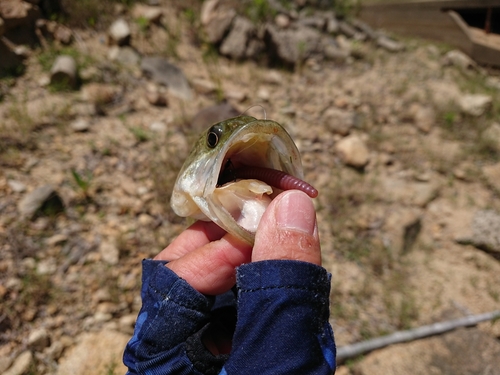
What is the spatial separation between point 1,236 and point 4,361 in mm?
1007

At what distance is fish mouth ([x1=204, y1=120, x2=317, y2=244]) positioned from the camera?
1699 mm

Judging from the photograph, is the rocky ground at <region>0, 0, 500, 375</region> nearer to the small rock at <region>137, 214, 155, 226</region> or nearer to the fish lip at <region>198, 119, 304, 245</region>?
the small rock at <region>137, 214, 155, 226</region>

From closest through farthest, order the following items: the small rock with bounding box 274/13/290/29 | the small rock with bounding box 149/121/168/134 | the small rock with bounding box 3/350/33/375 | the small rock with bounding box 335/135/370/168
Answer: the small rock with bounding box 3/350/33/375 < the small rock with bounding box 149/121/168/134 < the small rock with bounding box 335/135/370/168 < the small rock with bounding box 274/13/290/29

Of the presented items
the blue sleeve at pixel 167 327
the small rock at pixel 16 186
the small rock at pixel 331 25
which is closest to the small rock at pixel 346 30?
the small rock at pixel 331 25

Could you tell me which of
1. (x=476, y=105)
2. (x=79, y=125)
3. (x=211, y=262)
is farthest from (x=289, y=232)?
(x=476, y=105)

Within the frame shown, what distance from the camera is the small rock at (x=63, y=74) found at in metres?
4.41

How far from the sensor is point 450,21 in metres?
7.84

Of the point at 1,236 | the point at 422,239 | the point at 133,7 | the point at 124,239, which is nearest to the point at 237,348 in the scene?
the point at 124,239

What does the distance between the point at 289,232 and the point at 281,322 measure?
356 mm

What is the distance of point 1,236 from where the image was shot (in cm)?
307

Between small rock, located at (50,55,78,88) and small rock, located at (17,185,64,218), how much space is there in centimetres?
165

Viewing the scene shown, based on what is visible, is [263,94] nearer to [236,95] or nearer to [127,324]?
[236,95]

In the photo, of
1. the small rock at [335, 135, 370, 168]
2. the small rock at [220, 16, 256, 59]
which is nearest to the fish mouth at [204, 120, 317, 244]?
the small rock at [335, 135, 370, 168]

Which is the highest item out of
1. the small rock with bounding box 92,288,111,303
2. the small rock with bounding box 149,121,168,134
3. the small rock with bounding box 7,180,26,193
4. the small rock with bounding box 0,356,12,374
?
the small rock with bounding box 7,180,26,193
